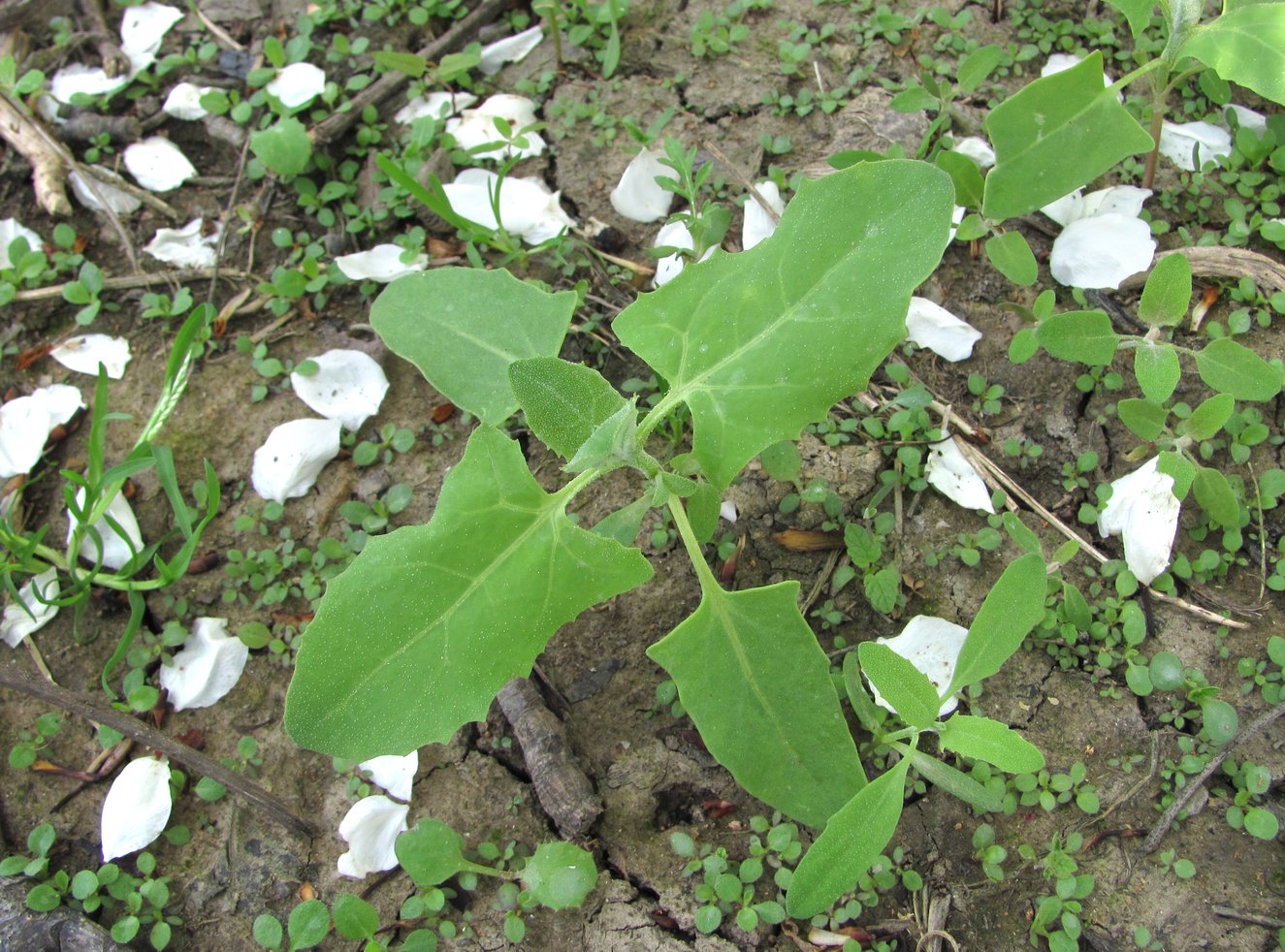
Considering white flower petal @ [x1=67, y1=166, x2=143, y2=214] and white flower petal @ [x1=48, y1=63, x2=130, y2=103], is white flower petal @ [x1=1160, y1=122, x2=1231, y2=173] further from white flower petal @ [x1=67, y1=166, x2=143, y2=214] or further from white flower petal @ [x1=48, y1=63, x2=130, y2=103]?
white flower petal @ [x1=48, y1=63, x2=130, y2=103]

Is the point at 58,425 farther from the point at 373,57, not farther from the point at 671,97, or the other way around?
the point at 671,97

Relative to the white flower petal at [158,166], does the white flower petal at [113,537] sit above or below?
below

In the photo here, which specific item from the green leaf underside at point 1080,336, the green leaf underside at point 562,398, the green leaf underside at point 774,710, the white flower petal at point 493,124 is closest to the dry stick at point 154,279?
the white flower petal at point 493,124

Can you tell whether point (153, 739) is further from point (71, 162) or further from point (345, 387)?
point (71, 162)

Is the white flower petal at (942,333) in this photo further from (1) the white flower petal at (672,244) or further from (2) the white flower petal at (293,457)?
(2) the white flower petal at (293,457)

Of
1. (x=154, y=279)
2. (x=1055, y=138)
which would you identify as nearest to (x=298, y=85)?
(x=154, y=279)
